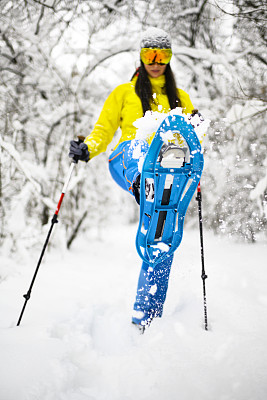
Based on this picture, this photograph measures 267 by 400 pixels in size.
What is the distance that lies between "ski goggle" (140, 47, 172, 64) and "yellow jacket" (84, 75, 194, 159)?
0.45 ft

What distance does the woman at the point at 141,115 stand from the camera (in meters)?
2.12

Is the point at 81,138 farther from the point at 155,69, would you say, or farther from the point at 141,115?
the point at 155,69

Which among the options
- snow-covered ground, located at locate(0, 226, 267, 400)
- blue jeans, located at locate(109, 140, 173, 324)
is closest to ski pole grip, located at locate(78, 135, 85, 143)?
blue jeans, located at locate(109, 140, 173, 324)

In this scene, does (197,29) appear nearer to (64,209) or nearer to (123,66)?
(123,66)

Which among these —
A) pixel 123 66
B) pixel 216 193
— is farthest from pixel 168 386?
pixel 123 66

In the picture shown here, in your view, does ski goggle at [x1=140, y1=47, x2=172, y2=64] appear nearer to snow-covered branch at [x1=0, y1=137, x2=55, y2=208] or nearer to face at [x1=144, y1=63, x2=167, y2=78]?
face at [x1=144, y1=63, x2=167, y2=78]

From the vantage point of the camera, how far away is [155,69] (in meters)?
2.32

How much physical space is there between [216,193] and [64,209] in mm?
2789

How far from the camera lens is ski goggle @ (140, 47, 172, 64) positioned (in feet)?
7.40

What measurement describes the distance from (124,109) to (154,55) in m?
0.46

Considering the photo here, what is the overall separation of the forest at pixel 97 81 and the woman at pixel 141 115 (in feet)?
4.87

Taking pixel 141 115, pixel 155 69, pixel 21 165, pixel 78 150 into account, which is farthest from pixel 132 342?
pixel 21 165

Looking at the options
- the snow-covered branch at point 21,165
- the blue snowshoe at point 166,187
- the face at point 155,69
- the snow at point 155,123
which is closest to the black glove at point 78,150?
the snow at point 155,123

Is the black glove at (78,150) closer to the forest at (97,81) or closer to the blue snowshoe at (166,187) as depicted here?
the blue snowshoe at (166,187)
